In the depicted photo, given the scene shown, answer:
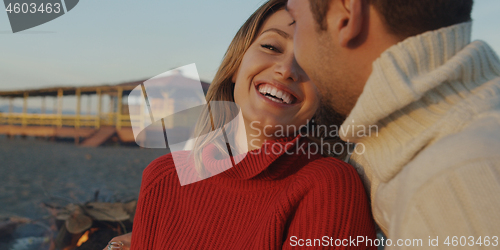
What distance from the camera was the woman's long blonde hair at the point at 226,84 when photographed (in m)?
1.68

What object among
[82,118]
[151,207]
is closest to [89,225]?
[151,207]

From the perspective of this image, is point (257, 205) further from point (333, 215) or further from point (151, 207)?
point (151, 207)

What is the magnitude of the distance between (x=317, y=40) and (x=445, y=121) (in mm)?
380

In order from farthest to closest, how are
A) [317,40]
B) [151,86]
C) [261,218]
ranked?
[151,86] < [261,218] < [317,40]

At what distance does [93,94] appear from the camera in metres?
29.1

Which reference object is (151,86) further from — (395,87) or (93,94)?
(93,94)

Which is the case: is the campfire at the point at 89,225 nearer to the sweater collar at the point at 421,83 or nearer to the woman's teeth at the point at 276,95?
the woman's teeth at the point at 276,95

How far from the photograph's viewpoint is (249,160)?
1.44 m

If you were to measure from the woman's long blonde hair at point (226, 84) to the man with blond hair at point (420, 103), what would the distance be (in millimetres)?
788

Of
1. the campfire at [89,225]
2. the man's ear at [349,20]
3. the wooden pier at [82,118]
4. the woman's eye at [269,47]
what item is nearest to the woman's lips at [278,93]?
the woman's eye at [269,47]

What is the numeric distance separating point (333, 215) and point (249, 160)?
1.52 ft

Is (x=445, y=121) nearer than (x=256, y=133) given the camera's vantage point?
Yes

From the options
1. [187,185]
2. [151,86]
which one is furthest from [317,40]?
[151,86]


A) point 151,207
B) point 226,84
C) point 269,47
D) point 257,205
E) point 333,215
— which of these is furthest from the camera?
point 226,84
